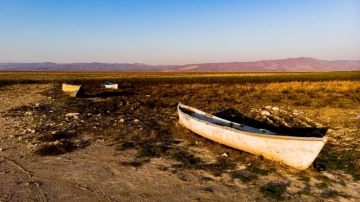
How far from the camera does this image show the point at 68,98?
26703mm

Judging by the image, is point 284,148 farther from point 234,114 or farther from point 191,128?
point 234,114

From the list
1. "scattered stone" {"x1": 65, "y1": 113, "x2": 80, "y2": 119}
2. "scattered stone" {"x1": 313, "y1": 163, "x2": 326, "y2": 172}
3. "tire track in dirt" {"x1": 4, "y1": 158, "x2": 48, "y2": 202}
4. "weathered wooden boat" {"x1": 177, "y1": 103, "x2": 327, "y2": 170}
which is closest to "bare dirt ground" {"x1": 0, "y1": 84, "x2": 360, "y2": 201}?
"tire track in dirt" {"x1": 4, "y1": 158, "x2": 48, "y2": 202}

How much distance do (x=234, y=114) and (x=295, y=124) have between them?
3994 millimetres

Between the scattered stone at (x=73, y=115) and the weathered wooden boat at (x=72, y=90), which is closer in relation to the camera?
the scattered stone at (x=73, y=115)

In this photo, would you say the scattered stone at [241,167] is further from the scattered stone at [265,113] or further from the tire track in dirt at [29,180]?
the scattered stone at [265,113]

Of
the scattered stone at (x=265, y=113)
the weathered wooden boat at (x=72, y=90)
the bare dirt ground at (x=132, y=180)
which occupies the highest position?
the weathered wooden boat at (x=72, y=90)

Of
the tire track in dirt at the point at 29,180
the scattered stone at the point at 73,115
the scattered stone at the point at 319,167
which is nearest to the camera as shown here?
the tire track in dirt at the point at 29,180

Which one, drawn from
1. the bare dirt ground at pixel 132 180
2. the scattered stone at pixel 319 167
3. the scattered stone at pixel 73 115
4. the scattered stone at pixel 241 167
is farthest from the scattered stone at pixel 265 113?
the scattered stone at pixel 73 115

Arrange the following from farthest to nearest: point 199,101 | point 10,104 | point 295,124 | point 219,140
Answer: point 199,101, point 10,104, point 295,124, point 219,140

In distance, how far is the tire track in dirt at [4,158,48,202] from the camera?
8656 mm

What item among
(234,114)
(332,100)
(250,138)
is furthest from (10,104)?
(332,100)

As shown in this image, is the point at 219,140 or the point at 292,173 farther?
the point at 219,140

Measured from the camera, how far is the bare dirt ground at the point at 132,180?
28.8 feet

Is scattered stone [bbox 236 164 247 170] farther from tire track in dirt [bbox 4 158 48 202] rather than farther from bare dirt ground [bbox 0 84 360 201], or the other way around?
tire track in dirt [bbox 4 158 48 202]
